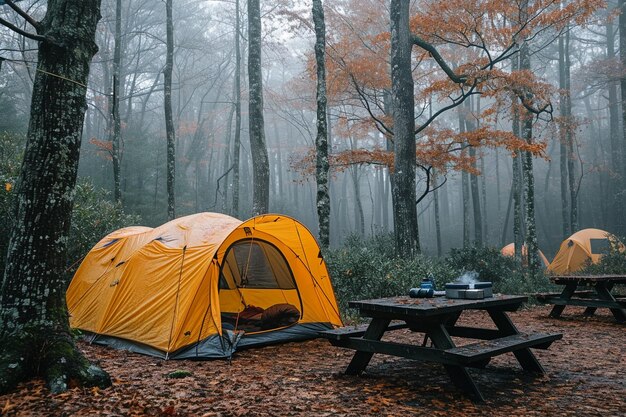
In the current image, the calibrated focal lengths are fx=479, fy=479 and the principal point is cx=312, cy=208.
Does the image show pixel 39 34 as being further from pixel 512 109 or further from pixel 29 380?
pixel 512 109

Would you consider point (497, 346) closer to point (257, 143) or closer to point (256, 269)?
point (256, 269)

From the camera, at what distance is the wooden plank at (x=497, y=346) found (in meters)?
4.21

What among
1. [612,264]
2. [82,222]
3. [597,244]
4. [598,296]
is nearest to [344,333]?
[598,296]

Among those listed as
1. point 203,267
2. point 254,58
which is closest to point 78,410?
point 203,267

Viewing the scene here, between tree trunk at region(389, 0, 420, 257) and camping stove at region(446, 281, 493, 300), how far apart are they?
6027 mm

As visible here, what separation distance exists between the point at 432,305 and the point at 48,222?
374 centimetres

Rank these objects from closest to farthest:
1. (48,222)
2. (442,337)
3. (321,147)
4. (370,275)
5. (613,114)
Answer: (48,222)
(442,337)
(370,275)
(321,147)
(613,114)

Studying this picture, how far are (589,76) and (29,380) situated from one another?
24.0 m

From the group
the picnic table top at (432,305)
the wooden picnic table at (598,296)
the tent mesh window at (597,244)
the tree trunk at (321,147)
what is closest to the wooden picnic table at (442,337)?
the picnic table top at (432,305)

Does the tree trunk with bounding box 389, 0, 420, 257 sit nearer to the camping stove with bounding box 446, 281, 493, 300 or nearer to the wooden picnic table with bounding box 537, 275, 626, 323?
the wooden picnic table with bounding box 537, 275, 626, 323

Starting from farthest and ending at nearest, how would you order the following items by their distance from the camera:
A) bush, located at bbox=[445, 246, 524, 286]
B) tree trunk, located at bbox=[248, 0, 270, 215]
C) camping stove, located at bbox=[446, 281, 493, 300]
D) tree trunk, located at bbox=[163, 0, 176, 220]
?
tree trunk, located at bbox=[163, 0, 176, 220] → bush, located at bbox=[445, 246, 524, 286] → tree trunk, located at bbox=[248, 0, 270, 215] → camping stove, located at bbox=[446, 281, 493, 300]

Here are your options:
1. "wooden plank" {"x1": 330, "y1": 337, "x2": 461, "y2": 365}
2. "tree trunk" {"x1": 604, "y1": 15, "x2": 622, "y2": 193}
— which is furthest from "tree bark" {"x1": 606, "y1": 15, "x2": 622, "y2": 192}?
"wooden plank" {"x1": 330, "y1": 337, "x2": 461, "y2": 365}

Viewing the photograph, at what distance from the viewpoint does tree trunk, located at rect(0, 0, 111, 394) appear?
172 inches

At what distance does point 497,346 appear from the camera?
4.61 m
